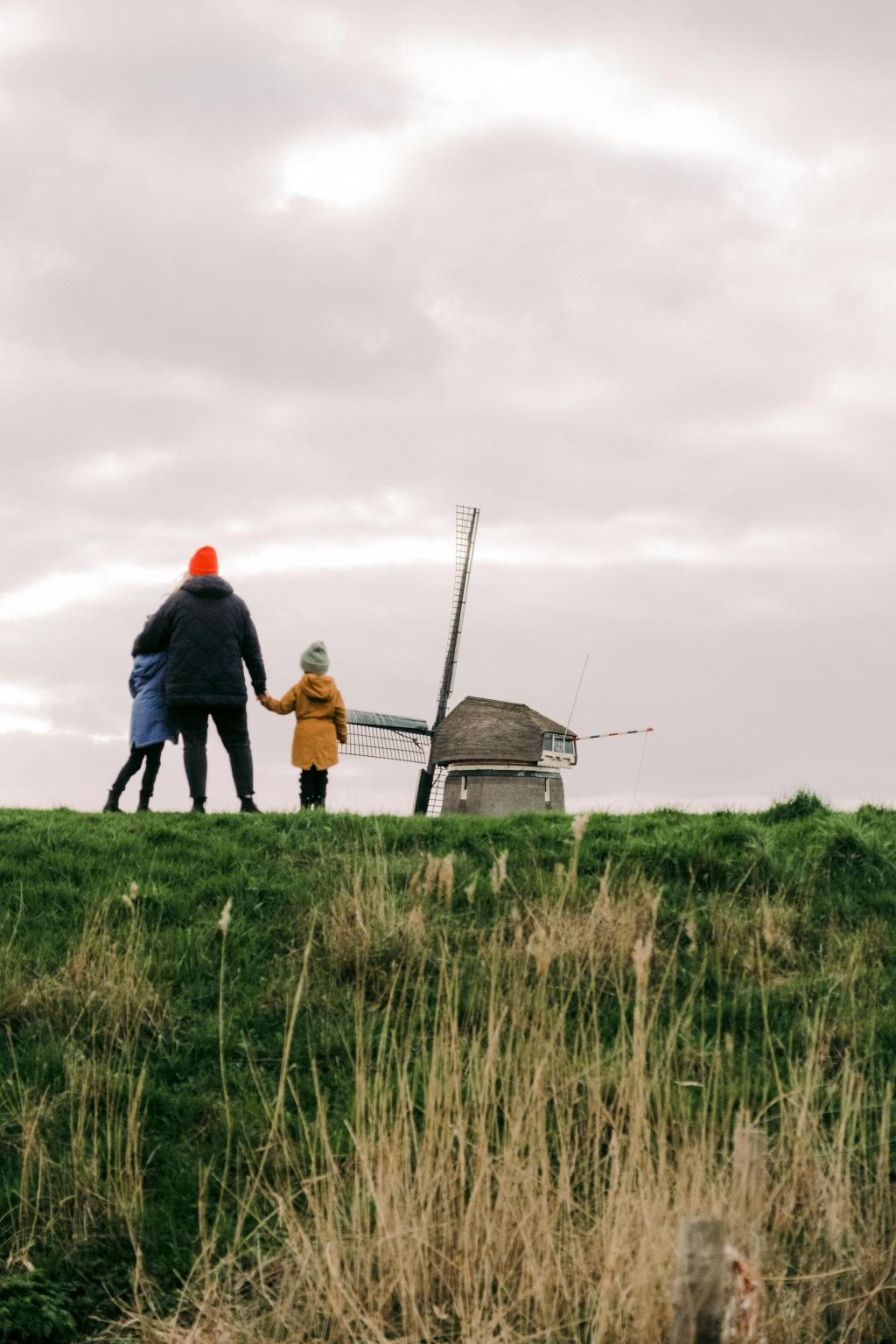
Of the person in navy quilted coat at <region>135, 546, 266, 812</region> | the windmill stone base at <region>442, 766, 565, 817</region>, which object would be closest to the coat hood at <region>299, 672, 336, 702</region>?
the person in navy quilted coat at <region>135, 546, 266, 812</region>

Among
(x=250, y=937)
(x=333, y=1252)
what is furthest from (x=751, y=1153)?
(x=250, y=937)

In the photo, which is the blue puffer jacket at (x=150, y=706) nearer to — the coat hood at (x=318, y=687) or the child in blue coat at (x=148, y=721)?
the child in blue coat at (x=148, y=721)

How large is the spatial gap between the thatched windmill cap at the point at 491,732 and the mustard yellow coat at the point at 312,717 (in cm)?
1535

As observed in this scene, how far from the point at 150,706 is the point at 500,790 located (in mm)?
16383

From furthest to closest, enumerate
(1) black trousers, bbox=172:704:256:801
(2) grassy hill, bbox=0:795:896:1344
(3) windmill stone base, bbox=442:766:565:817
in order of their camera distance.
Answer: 1. (3) windmill stone base, bbox=442:766:565:817
2. (1) black trousers, bbox=172:704:256:801
3. (2) grassy hill, bbox=0:795:896:1344

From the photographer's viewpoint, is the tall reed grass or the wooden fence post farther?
the tall reed grass

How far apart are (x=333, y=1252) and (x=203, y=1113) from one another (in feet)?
6.66

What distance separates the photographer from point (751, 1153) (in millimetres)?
3838

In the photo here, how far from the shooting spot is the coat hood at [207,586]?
489 inches

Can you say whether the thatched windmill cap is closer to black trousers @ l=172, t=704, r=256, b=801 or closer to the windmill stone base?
the windmill stone base

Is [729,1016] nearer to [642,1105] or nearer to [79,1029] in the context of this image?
[642,1105]

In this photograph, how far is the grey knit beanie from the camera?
45.2ft

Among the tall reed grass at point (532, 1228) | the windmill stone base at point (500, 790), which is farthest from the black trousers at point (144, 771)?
the windmill stone base at point (500, 790)

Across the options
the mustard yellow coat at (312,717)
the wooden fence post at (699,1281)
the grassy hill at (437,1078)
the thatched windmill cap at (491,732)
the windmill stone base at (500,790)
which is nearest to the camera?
the wooden fence post at (699,1281)
